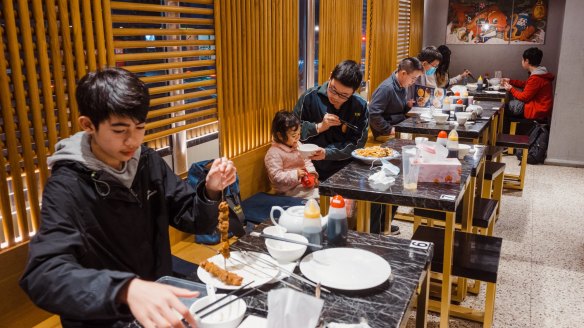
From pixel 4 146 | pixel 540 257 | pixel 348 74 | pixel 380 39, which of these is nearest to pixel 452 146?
pixel 348 74

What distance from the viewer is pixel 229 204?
3137 millimetres

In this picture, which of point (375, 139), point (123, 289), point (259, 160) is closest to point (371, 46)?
point (375, 139)

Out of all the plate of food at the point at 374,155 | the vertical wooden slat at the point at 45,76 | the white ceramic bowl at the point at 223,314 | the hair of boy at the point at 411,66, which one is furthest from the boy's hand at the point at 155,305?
the hair of boy at the point at 411,66

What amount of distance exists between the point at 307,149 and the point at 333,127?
406 mm

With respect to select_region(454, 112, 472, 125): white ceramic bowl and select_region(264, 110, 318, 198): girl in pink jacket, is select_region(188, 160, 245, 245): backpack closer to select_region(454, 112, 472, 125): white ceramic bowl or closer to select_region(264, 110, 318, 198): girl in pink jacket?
select_region(264, 110, 318, 198): girl in pink jacket

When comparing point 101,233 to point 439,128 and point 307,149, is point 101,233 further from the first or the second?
point 439,128

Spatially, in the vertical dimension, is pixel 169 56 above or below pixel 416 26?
below

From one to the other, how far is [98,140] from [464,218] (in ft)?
7.81

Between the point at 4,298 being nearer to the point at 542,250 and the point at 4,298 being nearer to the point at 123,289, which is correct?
the point at 123,289

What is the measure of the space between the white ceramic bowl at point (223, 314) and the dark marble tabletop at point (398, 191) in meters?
1.27

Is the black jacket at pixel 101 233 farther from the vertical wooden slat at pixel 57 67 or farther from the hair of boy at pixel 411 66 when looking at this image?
the hair of boy at pixel 411 66

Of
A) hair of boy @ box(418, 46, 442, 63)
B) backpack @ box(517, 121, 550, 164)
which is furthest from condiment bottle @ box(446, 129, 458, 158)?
backpack @ box(517, 121, 550, 164)

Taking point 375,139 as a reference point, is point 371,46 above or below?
above

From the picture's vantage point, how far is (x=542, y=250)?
4238 mm
